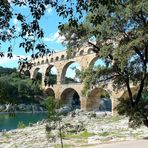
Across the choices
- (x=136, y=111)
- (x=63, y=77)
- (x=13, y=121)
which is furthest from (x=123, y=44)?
(x=63, y=77)

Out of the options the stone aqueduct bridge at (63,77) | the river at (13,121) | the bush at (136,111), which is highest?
the stone aqueduct bridge at (63,77)

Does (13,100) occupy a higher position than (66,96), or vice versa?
(66,96)

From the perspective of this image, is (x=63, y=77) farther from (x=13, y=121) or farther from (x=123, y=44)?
(x=123, y=44)

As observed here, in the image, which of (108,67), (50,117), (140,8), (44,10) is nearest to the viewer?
(44,10)

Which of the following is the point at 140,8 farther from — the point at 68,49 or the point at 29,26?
the point at 29,26

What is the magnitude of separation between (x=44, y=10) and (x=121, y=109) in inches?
362

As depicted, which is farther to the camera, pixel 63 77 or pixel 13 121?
pixel 63 77

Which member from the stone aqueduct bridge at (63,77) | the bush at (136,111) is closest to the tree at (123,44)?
the bush at (136,111)

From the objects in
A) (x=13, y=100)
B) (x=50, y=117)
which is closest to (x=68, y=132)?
(x=50, y=117)

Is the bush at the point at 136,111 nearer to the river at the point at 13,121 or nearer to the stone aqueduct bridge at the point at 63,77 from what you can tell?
the river at the point at 13,121

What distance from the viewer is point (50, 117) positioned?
1858 centimetres

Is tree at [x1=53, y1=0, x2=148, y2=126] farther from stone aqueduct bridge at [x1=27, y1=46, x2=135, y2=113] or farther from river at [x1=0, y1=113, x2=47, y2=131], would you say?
stone aqueduct bridge at [x1=27, y1=46, x2=135, y2=113]

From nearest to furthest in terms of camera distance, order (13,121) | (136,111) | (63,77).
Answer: (136,111) < (13,121) < (63,77)

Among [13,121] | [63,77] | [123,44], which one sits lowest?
[13,121]
